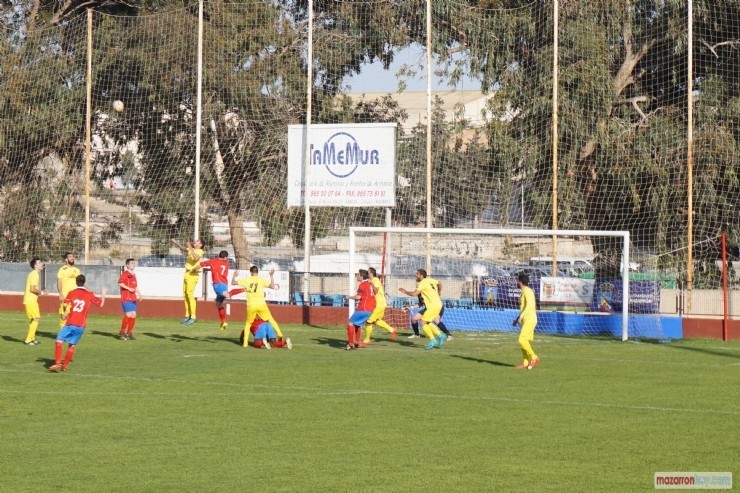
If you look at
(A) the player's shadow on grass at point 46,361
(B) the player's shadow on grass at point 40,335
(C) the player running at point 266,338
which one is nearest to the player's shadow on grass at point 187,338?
(C) the player running at point 266,338

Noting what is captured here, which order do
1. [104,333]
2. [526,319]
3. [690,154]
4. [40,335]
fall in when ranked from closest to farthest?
[526,319] < [40,335] < [104,333] < [690,154]

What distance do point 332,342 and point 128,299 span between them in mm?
4825

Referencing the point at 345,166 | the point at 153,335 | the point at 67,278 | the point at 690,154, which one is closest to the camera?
the point at 67,278

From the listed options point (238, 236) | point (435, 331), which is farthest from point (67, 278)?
point (238, 236)

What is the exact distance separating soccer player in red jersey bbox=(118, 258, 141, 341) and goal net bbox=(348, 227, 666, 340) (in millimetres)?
5988

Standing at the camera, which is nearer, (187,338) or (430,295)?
(430,295)

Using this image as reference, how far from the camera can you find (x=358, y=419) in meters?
16.0

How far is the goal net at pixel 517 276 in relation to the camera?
104 feet

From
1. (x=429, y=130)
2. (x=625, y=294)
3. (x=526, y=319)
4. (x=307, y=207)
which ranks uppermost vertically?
(x=429, y=130)

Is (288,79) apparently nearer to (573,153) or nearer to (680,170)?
(573,153)

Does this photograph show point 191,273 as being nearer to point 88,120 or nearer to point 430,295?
point 430,295

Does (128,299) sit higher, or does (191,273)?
(191,273)

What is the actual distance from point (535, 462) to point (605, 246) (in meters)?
23.2

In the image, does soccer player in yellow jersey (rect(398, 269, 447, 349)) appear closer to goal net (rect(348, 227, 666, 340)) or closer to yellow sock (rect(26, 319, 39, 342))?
goal net (rect(348, 227, 666, 340))
